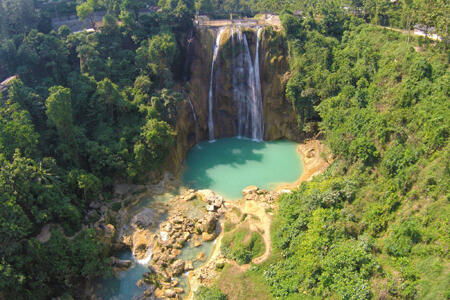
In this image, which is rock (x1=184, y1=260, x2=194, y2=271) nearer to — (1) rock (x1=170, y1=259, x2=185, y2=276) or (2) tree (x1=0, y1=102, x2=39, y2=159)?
(1) rock (x1=170, y1=259, x2=185, y2=276)

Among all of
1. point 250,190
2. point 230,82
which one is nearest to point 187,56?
point 230,82

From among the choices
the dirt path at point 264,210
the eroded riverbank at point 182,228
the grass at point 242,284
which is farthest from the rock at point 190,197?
the grass at point 242,284

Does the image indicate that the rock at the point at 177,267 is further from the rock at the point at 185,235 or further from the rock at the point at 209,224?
the rock at the point at 209,224

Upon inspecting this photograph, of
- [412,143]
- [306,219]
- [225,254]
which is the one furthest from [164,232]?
[412,143]

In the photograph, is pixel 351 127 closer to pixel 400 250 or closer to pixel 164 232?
pixel 400 250

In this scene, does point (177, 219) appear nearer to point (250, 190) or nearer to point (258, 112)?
point (250, 190)

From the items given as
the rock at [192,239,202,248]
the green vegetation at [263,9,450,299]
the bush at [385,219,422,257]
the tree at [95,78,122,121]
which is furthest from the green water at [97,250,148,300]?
the bush at [385,219,422,257]
